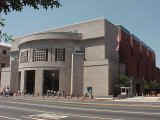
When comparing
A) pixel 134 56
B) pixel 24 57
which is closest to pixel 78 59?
pixel 24 57

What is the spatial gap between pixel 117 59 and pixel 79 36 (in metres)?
10.4

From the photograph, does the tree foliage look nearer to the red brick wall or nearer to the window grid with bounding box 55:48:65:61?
the window grid with bounding box 55:48:65:61

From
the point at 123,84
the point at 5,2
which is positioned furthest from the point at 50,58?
the point at 5,2

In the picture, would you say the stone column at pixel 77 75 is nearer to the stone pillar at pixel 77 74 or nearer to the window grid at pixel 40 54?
the stone pillar at pixel 77 74

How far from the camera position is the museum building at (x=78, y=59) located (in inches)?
1852

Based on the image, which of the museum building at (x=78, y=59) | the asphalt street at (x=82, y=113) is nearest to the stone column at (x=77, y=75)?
the museum building at (x=78, y=59)

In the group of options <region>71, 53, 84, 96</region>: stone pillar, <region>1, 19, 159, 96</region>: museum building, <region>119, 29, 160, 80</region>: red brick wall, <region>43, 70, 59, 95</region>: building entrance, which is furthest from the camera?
<region>119, 29, 160, 80</region>: red brick wall

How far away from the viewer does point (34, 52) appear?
52969 mm

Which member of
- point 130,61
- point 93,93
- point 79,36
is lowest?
point 93,93

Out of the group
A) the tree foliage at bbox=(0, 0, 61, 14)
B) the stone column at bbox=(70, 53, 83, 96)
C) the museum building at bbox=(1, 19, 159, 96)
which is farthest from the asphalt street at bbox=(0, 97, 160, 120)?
the stone column at bbox=(70, 53, 83, 96)

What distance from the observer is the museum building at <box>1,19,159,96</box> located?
154 ft

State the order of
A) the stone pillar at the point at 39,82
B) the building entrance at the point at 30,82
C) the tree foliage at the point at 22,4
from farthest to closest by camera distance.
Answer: the building entrance at the point at 30,82
the stone pillar at the point at 39,82
the tree foliage at the point at 22,4

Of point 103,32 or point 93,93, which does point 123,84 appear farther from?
point 103,32

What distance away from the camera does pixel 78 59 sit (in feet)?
162
